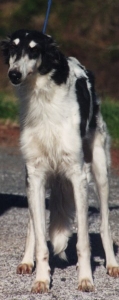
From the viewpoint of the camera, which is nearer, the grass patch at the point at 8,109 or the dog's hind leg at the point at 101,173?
the dog's hind leg at the point at 101,173

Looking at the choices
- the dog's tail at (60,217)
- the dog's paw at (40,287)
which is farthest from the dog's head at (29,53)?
the dog's paw at (40,287)

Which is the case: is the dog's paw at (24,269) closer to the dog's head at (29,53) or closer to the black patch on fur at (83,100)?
the black patch on fur at (83,100)

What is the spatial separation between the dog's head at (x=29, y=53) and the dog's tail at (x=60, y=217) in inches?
45.2

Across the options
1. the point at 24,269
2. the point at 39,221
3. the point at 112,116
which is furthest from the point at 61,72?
the point at 112,116

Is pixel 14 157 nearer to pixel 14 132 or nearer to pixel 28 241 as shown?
pixel 14 132

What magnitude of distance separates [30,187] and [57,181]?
333 mm

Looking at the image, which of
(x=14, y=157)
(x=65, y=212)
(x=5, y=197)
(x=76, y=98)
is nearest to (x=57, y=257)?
(x=65, y=212)

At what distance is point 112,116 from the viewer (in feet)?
Answer: 57.7

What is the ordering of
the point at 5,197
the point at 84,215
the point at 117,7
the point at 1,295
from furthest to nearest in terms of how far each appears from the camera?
the point at 117,7, the point at 5,197, the point at 84,215, the point at 1,295

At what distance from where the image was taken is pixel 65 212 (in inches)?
319

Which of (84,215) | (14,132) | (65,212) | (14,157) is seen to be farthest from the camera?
(14,132)

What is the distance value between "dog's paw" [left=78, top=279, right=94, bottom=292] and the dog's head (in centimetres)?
166

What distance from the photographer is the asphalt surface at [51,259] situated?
713 cm

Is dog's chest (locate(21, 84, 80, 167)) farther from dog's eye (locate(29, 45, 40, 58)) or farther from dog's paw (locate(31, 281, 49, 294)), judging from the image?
A: dog's paw (locate(31, 281, 49, 294))
